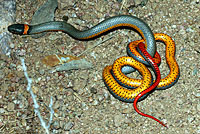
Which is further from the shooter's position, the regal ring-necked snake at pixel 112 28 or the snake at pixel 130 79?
the regal ring-necked snake at pixel 112 28

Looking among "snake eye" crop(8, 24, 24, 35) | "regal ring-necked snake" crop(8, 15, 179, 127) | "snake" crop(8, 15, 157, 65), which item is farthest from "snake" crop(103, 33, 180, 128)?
"snake eye" crop(8, 24, 24, 35)

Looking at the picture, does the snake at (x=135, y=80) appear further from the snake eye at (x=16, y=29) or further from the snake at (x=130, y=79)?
the snake eye at (x=16, y=29)

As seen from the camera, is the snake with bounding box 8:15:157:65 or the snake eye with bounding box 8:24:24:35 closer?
the snake with bounding box 8:15:157:65

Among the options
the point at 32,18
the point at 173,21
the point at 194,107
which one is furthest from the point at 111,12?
the point at 194,107

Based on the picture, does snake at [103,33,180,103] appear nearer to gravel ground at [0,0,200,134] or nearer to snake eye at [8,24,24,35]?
gravel ground at [0,0,200,134]

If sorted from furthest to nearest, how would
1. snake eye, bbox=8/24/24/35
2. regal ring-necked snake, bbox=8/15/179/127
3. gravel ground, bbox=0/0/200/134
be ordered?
snake eye, bbox=8/24/24/35 → regal ring-necked snake, bbox=8/15/179/127 → gravel ground, bbox=0/0/200/134

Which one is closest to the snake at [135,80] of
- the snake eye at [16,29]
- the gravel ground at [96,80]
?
the gravel ground at [96,80]

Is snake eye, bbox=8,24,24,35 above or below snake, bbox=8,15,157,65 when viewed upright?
below

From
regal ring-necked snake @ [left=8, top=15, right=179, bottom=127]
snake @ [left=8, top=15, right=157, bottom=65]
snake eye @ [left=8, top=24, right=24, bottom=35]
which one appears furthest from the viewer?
snake eye @ [left=8, top=24, right=24, bottom=35]
